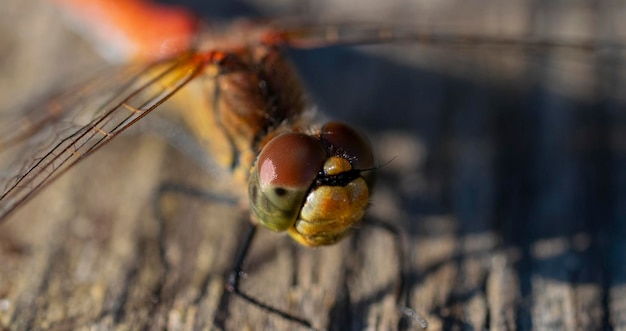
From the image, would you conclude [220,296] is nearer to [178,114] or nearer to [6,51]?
[178,114]

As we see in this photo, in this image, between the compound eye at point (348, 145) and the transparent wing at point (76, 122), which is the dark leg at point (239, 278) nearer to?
the compound eye at point (348, 145)

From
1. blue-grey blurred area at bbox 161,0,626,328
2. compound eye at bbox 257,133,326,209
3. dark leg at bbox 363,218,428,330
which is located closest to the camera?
compound eye at bbox 257,133,326,209

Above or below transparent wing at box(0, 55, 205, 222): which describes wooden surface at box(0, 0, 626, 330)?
below

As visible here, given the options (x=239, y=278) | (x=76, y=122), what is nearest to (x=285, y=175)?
(x=239, y=278)

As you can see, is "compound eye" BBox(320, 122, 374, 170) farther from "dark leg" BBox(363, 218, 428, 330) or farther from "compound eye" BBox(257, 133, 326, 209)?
"dark leg" BBox(363, 218, 428, 330)

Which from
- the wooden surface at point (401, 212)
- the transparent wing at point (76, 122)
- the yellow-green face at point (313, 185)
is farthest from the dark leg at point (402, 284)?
the transparent wing at point (76, 122)

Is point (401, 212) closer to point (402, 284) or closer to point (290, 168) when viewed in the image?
point (402, 284)

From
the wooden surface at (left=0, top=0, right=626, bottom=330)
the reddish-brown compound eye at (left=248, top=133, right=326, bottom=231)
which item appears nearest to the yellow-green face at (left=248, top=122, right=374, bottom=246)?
the reddish-brown compound eye at (left=248, top=133, right=326, bottom=231)
